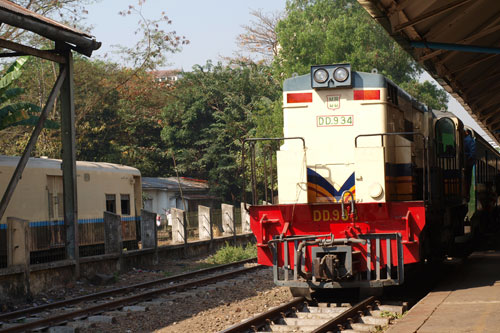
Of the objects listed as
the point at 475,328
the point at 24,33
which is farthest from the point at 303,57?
the point at 475,328

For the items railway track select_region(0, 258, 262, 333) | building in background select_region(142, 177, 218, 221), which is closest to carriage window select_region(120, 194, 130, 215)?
railway track select_region(0, 258, 262, 333)

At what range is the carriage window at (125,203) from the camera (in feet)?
71.2

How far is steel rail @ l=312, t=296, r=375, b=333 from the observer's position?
8367 mm

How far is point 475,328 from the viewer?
748 centimetres

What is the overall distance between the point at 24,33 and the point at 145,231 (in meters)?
14.4

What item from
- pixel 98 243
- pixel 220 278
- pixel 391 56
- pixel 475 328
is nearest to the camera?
pixel 475 328

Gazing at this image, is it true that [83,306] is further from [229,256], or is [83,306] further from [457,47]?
[229,256]

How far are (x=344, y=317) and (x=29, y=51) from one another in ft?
29.3

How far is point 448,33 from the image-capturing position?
33.4 feet

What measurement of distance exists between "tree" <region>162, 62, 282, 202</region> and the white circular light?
2963 cm

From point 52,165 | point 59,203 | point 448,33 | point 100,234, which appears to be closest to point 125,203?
point 100,234

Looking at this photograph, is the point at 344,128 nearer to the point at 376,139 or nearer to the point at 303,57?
the point at 376,139

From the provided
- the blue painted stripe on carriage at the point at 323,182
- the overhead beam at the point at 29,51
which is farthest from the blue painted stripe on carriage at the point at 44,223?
the blue painted stripe on carriage at the point at 323,182

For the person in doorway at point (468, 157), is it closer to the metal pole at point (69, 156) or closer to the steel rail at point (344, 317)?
the steel rail at point (344, 317)
